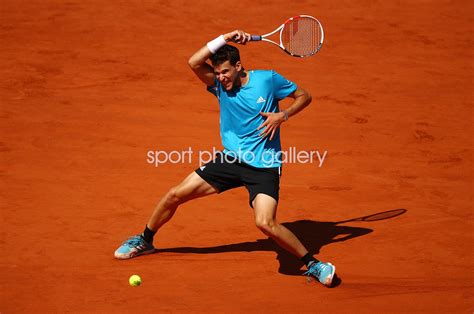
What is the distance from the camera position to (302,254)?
24.5 ft

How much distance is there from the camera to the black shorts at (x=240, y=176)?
24.3 feet

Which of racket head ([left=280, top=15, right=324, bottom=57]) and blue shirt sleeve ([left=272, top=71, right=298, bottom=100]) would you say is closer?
blue shirt sleeve ([left=272, top=71, right=298, bottom=100])

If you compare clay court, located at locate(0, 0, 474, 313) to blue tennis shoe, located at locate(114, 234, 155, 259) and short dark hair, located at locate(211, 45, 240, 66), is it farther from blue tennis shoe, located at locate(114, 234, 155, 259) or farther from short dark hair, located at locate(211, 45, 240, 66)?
short dark hair, located at locate(211, 45, 240, 66)

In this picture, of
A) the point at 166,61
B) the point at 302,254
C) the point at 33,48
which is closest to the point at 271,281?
the point at 302,254

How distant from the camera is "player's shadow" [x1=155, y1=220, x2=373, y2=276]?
8047 millimetres

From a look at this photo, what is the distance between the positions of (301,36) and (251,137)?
1.37 meters

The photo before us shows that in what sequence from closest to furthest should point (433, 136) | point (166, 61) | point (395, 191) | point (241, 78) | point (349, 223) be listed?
point (241, 78), point (349, 223), point (395, 191), point (433, 136), point (166, 61)

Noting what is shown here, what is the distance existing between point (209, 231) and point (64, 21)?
7.11 metres

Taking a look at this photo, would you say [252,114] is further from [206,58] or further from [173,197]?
[173,197]

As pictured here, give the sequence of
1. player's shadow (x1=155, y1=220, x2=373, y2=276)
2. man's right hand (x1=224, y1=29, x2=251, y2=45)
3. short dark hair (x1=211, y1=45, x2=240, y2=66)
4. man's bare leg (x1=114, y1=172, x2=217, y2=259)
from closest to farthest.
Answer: man's right hand (x1=224, y1=29, x2=251, y2=45) < short dark hair (x1=211, y1=45, x2=240, y2=66) < man's bare leg (x1=114, y1=172, x2=217, y2=259) < player's shadow (x1=155, y1=220, x2=373, y2=276)

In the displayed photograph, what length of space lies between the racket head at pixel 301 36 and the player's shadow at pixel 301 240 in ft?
6.30

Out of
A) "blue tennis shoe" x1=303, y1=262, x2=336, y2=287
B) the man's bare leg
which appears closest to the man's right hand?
the man's bare leg

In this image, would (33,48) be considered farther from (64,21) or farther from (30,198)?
(30,198)

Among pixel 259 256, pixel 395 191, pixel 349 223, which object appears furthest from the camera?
pixel 395 191
